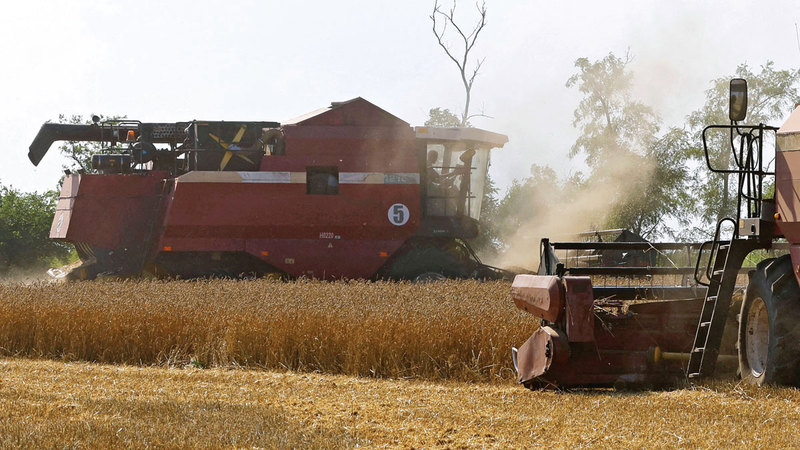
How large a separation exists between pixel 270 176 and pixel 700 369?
34.9 feet

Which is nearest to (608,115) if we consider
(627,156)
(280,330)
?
(627,156)

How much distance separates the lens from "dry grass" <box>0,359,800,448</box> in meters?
5.81

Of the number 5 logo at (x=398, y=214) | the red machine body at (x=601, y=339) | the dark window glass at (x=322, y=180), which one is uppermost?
the dark window glass at (x=322, y=180)

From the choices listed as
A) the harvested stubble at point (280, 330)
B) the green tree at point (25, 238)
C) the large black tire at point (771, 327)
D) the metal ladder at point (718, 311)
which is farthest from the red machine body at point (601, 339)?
the green tree at point (25, 238)

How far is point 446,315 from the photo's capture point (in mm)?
10352

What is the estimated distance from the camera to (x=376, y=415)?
6.80 m

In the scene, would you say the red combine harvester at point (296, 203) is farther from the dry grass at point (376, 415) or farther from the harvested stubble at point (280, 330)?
the dry grass at point (376, 415)

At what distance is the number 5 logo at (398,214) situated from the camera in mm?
16766

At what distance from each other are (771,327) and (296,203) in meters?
10.9

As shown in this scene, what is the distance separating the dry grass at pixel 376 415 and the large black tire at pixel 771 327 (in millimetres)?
150

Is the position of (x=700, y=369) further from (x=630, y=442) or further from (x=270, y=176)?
(x=270, y=176)

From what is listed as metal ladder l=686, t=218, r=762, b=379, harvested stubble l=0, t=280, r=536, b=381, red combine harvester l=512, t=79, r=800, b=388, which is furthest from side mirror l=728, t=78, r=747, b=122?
→ harvested stubble l=0, t=280, r=536, b=381

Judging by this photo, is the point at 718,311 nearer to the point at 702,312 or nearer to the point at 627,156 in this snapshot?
the point at 702,312

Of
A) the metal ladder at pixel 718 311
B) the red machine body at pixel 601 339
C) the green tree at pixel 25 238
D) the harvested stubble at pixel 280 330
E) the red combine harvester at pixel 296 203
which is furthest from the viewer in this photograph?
the green tree at pixel 25 238
